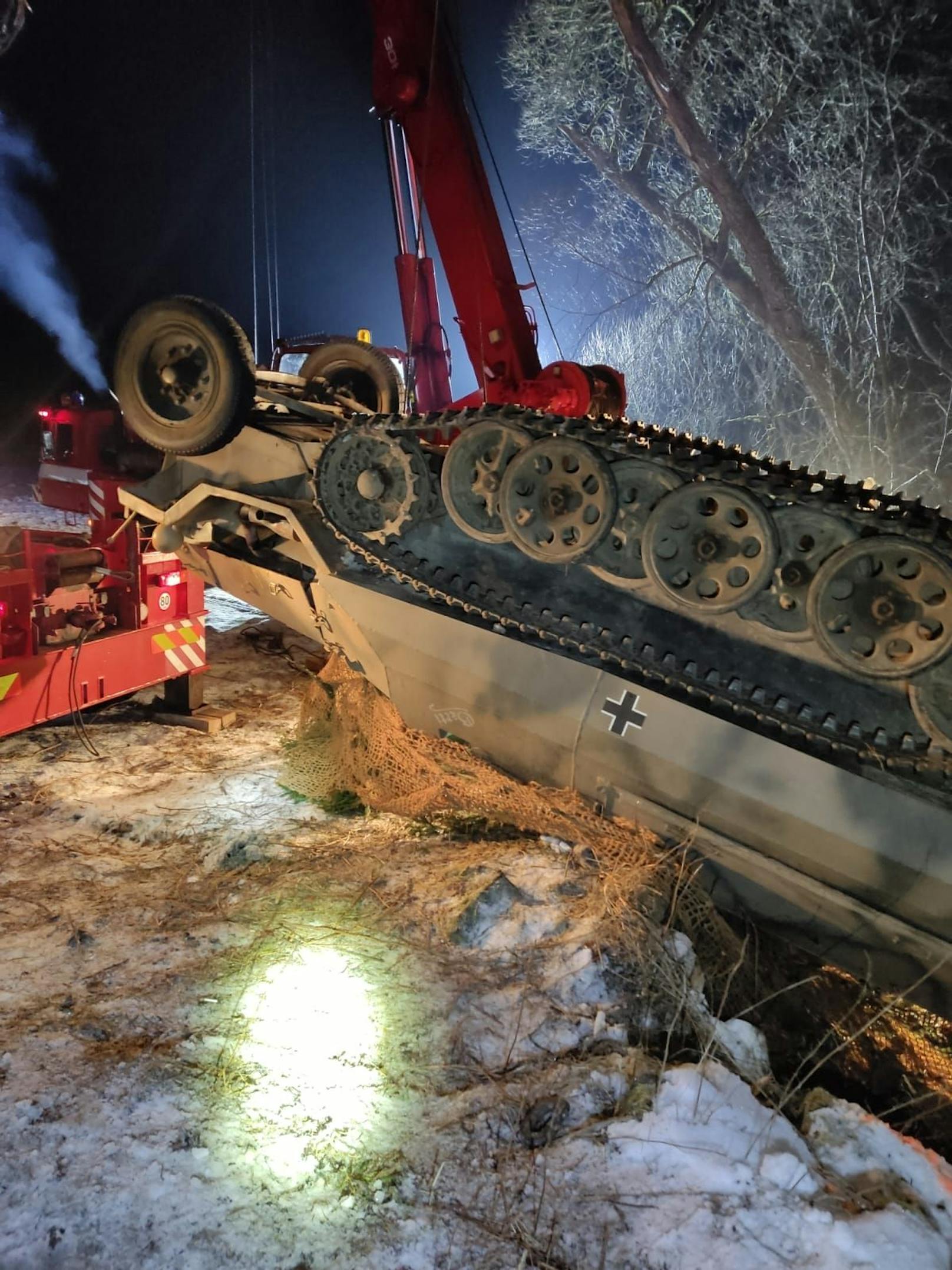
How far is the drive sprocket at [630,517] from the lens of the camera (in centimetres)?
396

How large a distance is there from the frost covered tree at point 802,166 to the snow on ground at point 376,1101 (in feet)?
76.8

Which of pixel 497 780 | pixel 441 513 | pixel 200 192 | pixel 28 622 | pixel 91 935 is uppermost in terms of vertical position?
pixel 200 192

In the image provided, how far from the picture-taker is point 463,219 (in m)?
7.78


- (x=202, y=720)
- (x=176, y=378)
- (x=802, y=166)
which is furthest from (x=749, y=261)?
(x=202, y=720)

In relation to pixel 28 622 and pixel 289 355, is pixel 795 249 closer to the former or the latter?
pixel 289 355

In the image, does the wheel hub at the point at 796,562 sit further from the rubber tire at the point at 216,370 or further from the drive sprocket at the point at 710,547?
the rubber tire at the point at 216,370

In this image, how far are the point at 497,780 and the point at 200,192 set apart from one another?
2643 cm

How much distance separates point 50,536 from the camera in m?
6.91

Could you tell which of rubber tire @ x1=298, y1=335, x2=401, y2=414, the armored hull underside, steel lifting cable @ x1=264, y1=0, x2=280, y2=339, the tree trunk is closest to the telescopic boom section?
rubber tire @ x1=298, y1=335, x2=401, y2=414

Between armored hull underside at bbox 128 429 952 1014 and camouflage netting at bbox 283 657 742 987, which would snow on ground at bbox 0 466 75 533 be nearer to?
camouflage netting at bbox 283 657 742 987

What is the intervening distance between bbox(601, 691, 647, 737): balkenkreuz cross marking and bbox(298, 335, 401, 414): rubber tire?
4013 mm

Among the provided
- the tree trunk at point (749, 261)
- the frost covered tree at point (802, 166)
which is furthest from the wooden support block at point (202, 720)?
the tree trunk at point (749, 261)

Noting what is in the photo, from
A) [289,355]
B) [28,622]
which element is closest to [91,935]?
[28,622]

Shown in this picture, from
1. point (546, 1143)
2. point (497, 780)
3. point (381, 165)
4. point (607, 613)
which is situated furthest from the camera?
point (381, 165)
